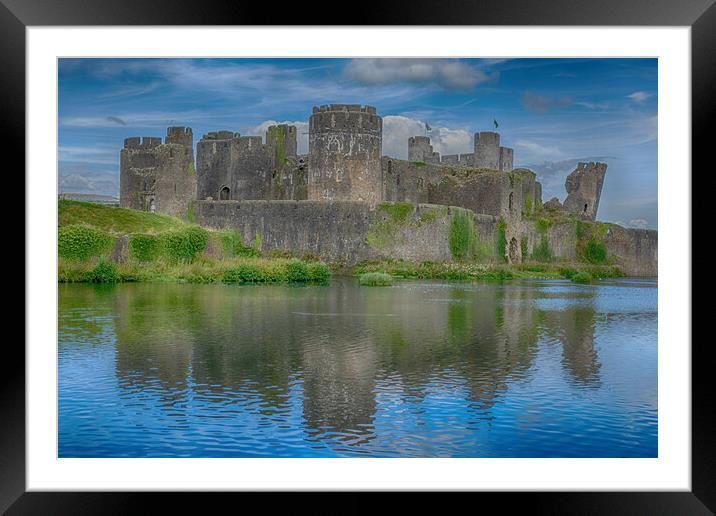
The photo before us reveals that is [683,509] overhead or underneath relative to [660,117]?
underneath

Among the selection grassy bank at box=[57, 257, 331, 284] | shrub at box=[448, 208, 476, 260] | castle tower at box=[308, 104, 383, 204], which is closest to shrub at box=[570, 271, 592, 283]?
shrub at box=[448, 208, 476, 260]

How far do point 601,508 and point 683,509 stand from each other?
1.89ft

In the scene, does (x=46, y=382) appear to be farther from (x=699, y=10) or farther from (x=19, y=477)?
(x=699, y=10)

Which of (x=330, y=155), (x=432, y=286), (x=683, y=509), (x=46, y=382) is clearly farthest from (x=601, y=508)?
(x=330, y=155)

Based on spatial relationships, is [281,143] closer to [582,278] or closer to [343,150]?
[343,150]

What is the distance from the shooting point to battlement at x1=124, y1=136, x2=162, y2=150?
42.0 metres

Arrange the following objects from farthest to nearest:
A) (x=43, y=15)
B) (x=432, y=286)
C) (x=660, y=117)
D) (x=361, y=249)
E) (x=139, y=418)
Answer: (x=361, y=249)
(x=432, y=286)
(x=139, y=418)
(x=660, y=117)
(x=43, y=15)

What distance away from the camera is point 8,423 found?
602cm

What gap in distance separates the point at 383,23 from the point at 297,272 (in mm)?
21108

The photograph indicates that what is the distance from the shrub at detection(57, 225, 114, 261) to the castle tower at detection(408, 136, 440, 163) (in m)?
26.9

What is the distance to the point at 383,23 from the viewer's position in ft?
19.4

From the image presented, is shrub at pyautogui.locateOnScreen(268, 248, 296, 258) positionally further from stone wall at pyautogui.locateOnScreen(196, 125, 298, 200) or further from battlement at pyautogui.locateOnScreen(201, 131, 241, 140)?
battlement at pyautogui.locateOnScreen(201, 131, 241, 140)

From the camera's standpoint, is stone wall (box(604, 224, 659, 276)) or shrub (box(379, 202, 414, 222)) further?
stone wall (box(604, 224, 659, 276))

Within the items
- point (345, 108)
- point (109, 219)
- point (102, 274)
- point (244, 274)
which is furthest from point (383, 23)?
point (345, 108)
